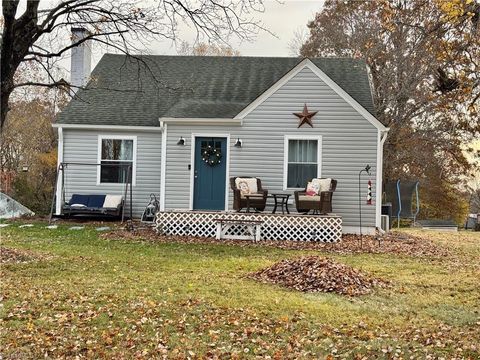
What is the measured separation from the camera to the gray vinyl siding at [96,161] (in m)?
16.8

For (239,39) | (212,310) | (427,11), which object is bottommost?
(212,310)

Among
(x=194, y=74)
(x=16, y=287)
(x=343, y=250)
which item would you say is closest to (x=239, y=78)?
(x=194, y=74)

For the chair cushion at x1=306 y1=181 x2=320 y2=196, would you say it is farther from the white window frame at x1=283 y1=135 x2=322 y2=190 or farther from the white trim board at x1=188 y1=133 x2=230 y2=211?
the white trim board at x1=188 y1=133 x2=230 y2=211

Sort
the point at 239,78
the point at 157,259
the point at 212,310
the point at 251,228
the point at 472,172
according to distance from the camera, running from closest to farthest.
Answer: the point at 212,310 < the point at 157,259 < the point at 251,228 < the point at 239,78 < the point at 472,172

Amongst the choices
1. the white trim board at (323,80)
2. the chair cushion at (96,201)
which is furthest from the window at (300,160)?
the chair cushion at (96,201)

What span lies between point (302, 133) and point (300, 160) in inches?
28.4

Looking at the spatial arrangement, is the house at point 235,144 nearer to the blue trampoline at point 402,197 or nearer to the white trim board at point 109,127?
the white trim board at point 109,127

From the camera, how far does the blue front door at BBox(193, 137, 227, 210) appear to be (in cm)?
1537

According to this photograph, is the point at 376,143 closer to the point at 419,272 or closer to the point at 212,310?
the point at 419,272

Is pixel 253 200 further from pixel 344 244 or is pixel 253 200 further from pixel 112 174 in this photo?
pixel 112 174

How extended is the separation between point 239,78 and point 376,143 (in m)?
5.46

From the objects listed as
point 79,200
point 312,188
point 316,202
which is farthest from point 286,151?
point 79,200

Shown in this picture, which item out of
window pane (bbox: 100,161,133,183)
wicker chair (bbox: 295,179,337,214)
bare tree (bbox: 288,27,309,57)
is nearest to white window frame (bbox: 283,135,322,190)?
wicker chair (bbox: 295,179,337,214)

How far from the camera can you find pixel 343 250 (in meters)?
12.0
